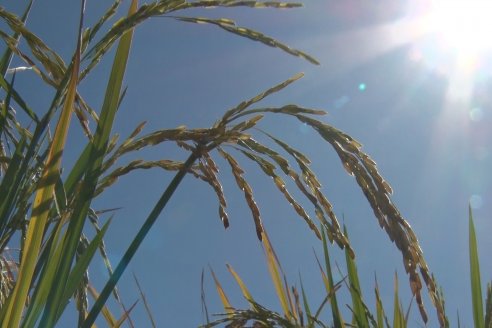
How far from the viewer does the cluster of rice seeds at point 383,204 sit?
2.76 ft

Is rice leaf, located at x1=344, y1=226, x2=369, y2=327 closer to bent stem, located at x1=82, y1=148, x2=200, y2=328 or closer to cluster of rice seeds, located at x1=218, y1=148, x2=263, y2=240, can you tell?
cluster of rice seeds, located at x1=218, y1=148, x2=263, y2=240

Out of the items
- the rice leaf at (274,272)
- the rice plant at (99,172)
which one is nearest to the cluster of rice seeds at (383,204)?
the rice plant at (99,172)

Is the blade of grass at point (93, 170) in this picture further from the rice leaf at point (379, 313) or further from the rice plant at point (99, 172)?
the rice leaf at point (379, 313)

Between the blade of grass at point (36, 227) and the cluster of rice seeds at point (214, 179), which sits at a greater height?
the cluster of rice seeds at point (214, 179)

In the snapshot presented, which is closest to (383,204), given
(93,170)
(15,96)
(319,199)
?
(319,199)

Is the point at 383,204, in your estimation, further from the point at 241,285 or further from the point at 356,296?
the point at 241,285

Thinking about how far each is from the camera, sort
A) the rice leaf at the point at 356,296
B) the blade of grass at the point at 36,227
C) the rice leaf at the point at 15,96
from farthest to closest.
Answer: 1. the rice leaf at the point at 356,296
2. the rice leaf at the point at 15,96
3. the blade of grass at the point at 36,227

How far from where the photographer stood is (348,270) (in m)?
1.40

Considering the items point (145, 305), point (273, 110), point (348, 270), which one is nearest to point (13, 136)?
point (273, 110)

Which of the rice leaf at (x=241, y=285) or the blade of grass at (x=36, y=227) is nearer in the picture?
the blade of grass at (x=36, y=227)

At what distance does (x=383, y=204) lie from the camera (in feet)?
2.85

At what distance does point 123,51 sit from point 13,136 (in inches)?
11.7

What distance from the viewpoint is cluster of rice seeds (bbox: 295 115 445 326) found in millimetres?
842

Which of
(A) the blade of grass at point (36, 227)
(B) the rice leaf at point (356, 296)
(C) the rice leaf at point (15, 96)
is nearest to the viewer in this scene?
(A) the blade of grass at point (36, 227)
